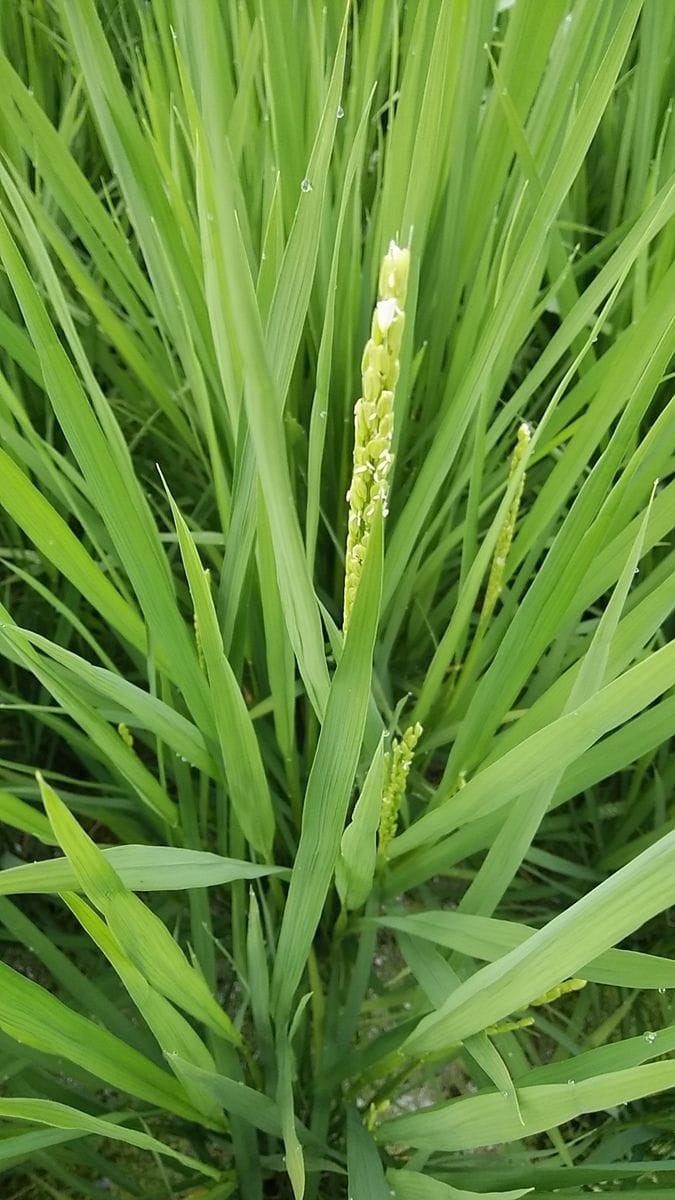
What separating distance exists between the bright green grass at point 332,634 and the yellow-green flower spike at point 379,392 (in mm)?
19

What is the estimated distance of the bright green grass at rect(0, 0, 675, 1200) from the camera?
0.34 meters

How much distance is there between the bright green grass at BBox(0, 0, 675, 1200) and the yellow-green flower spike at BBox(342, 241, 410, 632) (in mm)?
19

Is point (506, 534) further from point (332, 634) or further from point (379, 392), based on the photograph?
point (379, 392)

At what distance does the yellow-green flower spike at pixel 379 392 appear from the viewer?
0.22 metres

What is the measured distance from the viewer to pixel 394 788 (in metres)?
0.41

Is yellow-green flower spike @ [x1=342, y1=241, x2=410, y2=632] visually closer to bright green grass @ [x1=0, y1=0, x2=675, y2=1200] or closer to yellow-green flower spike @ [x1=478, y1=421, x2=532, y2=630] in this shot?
bright green grass @ [x1=0, y1=0, x2=675, y2=1200]

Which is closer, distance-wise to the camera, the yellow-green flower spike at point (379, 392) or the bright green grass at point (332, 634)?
the yellow-green flower spike at point (379, 392)

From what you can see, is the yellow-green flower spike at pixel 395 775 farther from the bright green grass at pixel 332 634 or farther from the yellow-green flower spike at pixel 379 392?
the yellow-green flower spike at pixel 379 392

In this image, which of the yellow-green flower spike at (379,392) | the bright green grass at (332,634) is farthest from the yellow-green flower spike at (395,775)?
the yellow-green flower spike at (379,392)

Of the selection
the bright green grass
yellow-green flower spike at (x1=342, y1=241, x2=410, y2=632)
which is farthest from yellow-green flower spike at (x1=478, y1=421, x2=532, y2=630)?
yellow-green flower spike at (x1=342, y1=241, x2=410, y2=632)

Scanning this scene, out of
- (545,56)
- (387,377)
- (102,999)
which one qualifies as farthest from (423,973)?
(545,56)

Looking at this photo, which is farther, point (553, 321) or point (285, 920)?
point (553, 321)

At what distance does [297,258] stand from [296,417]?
0.93ft

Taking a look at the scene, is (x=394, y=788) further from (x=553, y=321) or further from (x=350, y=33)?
(x=350, y=33)
